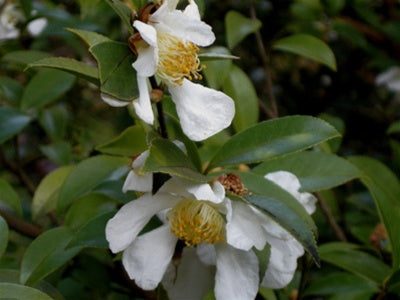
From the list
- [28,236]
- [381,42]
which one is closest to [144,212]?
[28,236]

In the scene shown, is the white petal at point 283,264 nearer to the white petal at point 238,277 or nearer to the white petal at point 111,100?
Answer: the white petal at point 238,277

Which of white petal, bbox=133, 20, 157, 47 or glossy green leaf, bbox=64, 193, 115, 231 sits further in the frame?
glossy green leaf, bbox=64, 193, 115, 231

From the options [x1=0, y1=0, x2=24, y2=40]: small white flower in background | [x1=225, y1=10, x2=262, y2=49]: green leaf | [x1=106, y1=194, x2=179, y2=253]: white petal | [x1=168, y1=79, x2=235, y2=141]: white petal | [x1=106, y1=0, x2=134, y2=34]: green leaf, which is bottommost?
[x1=0, y1=0, x2=24, y2=40]: small white flower in background

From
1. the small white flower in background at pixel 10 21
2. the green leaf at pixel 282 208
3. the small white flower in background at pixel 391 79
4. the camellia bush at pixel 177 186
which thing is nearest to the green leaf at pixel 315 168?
the camellia bush at pixel 177 186

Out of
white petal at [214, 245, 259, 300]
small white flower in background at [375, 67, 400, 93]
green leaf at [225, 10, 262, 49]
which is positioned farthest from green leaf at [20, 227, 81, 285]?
small white flower in background at [375, 67, 400, 93]

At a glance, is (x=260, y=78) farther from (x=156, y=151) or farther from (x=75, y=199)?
(x=156, y=151)

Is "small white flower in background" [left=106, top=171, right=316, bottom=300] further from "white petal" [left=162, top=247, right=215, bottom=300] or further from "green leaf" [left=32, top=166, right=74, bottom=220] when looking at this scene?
"green leaf" [left=32, top=166, right=74, bottom=220]
